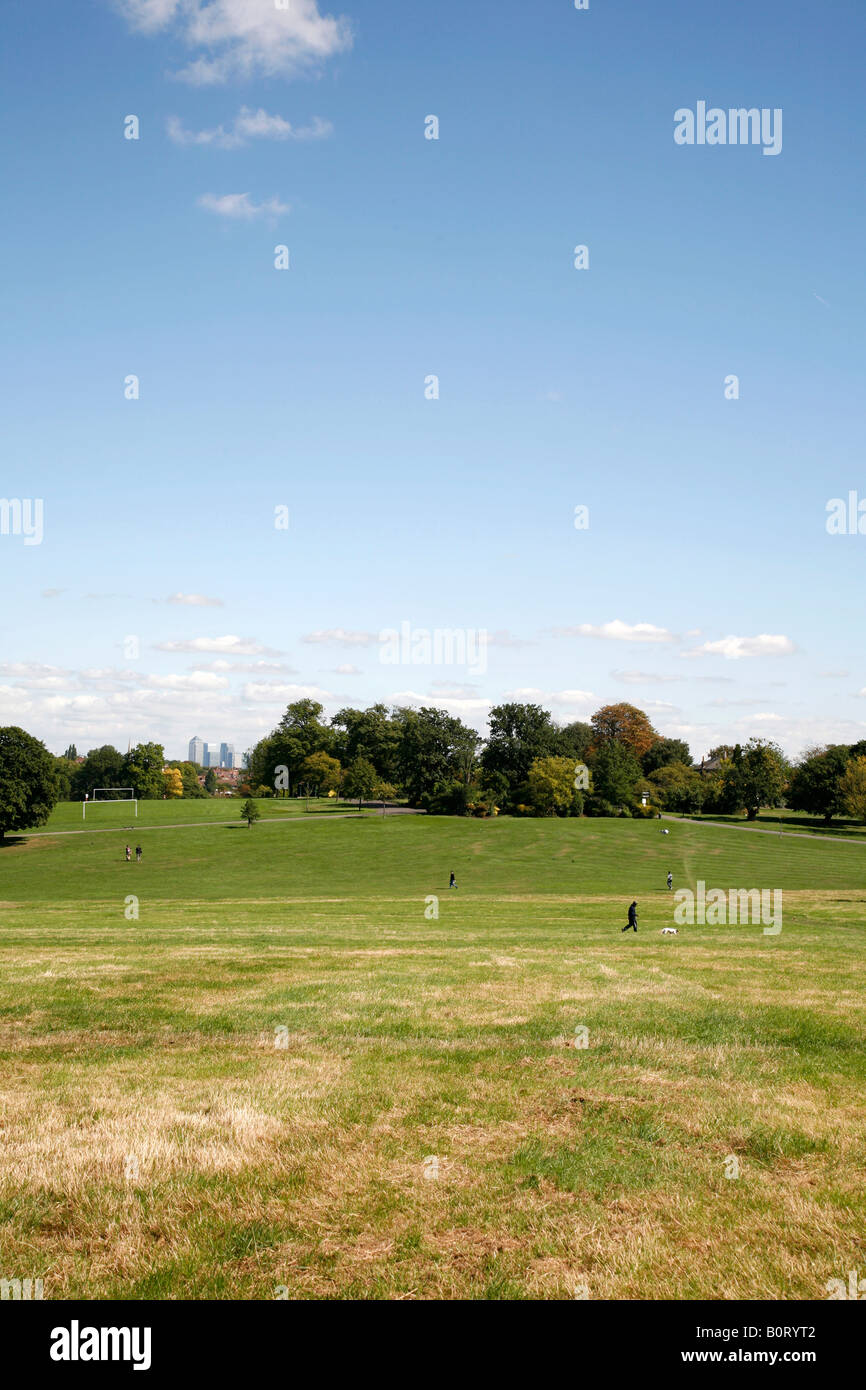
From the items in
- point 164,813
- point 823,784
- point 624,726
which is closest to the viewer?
point 823,784

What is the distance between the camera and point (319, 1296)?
6.01 meters

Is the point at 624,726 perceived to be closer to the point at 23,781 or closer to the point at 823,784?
the point at 823,784

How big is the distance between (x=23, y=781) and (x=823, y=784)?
113718mm

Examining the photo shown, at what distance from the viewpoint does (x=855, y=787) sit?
361 feet

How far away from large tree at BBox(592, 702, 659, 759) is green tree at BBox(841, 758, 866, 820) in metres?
59.8

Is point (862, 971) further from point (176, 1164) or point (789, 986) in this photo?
point (176, 1164)

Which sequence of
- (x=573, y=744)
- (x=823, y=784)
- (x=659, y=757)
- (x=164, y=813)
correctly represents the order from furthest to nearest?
(x=659, y=757) < (x=573, y=744) < (x=164, y=813) < (x=823, y=784)

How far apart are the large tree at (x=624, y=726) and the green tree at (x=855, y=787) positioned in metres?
59.8

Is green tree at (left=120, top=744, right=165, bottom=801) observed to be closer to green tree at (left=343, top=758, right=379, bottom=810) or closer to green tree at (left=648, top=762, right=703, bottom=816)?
green tree at (left=343, top=758, right=379, bottom=810)

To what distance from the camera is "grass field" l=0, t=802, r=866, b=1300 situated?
652 cm

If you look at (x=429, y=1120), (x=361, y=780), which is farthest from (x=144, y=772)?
(x=429, y=1120)

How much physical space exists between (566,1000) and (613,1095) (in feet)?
18.1

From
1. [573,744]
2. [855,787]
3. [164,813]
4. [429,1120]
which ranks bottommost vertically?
[164,813]

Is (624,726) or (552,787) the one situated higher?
(624,726)
